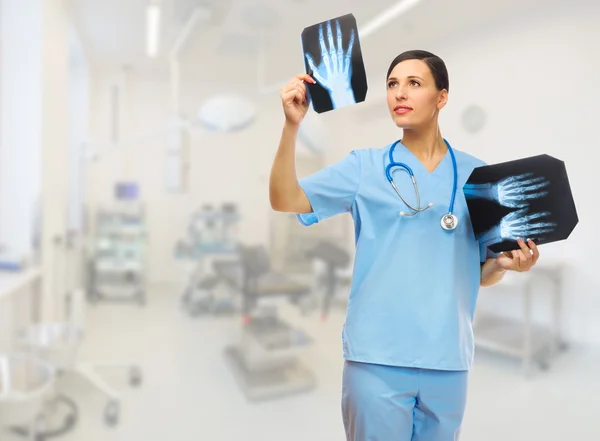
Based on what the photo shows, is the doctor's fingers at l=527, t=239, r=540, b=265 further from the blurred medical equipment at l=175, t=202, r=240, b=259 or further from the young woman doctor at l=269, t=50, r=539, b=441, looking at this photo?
the blurred medical equipment at l=175, t=202, r=240, b=259

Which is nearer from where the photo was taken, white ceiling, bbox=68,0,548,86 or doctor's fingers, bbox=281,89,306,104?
doctor's fingers, bbox=281,89,306,104

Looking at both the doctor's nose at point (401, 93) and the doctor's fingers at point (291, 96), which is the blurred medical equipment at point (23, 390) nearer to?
the doctor's fingers at point (291, 96)

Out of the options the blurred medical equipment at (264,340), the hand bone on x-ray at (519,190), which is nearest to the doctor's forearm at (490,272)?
the hand bone on x-ray at (519,190)

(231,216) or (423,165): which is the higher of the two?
(423,165)

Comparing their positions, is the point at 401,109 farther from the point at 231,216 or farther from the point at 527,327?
the point at 231,216

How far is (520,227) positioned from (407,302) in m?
0.20

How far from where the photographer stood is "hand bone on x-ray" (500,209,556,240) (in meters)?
0.65

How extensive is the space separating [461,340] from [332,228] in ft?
4.31

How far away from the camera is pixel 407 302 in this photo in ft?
2.32

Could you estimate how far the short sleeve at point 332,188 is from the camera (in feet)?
2.38

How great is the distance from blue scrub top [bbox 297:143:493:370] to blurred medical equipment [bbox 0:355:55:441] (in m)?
1.22

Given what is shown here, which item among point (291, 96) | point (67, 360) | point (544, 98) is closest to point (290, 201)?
point (291, 96)

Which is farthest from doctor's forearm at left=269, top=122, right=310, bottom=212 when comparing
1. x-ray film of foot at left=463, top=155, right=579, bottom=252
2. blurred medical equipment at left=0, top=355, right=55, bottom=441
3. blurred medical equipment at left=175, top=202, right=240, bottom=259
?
blurred medical equipment at left=175, top=202, right=240, bottom=259

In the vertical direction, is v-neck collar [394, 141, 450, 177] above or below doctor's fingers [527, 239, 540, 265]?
above
